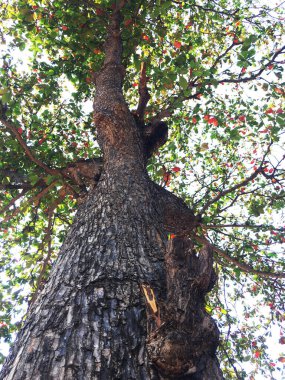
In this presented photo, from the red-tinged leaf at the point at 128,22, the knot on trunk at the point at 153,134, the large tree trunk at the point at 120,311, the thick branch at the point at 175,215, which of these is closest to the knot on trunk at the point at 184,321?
the large tree trunk at the point at 120,311

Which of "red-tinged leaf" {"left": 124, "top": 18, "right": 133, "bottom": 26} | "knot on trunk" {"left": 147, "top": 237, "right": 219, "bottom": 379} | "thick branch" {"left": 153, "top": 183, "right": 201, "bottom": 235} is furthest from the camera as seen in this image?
"red-tinged leaf" {"left": 124, "top": 18, "right": 133, "bottom": 26}

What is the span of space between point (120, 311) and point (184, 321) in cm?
33

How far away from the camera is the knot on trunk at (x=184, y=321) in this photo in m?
1.15

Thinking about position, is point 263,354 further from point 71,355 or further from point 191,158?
point 71,355

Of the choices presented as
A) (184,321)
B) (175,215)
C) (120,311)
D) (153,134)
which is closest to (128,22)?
(153,134)

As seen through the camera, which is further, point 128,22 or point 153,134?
point 128,22

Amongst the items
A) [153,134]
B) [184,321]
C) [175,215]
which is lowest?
[184,321]

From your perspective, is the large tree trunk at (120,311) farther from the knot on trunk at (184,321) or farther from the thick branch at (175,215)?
the thick branch at (175,215)

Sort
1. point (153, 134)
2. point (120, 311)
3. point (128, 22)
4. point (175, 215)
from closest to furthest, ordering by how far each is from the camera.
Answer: point (120, 311) → point (175, 215) → point (153, 134) → point (128, 22)

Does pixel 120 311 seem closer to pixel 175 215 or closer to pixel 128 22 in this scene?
pixel 175 215

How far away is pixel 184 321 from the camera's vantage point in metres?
1.26

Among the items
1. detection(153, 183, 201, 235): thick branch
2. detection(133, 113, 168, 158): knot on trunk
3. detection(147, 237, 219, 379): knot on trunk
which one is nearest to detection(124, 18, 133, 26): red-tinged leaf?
detection(133, 113, 168, 158): knot on trunk

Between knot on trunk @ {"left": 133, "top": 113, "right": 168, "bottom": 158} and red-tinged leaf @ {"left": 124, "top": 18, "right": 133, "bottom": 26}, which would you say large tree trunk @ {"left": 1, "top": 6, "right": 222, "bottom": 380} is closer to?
knot on trunk @ {"left": 133, "top": 113, "right": 168, "bottom": 158}

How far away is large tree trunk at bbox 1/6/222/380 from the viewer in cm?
117
